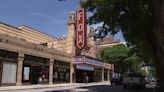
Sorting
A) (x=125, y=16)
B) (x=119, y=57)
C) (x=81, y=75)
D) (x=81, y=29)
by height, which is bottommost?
(x=81, y=75)

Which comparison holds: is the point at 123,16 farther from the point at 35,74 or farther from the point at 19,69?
the point at 35,74

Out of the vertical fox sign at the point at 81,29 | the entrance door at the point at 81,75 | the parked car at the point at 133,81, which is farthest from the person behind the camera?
the entrance door at the point at 81,75

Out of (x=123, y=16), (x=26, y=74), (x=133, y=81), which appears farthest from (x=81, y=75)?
(x=123, y=16)

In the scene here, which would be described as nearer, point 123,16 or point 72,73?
point 123,16

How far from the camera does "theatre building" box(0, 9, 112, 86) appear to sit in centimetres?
3357

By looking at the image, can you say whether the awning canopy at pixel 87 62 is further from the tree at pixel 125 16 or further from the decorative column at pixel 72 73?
the tree at pixel 125 16

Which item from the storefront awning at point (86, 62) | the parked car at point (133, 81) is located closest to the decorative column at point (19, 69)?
the parked car at point (133, 81)

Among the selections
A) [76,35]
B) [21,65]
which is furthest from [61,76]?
[21,65]

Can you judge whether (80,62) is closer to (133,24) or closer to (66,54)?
(66,54)

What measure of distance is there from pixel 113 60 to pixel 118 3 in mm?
56375

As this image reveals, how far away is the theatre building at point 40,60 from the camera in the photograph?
33.6m

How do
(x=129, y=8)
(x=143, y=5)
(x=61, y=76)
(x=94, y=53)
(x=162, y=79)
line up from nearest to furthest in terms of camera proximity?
(x=162, y=79) → (x=143, y=5) → (x=129, y=8) → (x=61, y=76) → (x=94, y=53)

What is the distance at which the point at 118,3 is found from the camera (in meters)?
20.3

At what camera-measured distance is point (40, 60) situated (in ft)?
132
